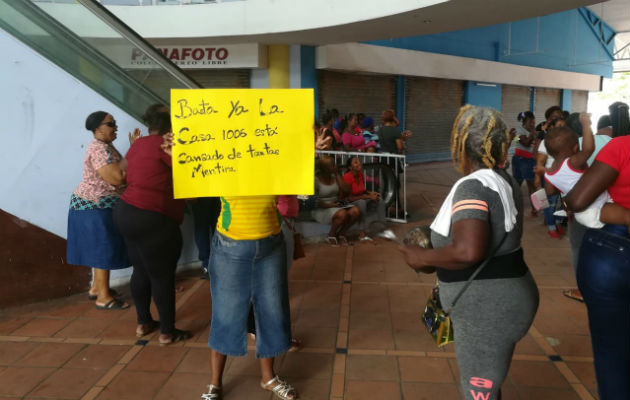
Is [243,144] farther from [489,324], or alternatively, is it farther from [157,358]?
[157,358]

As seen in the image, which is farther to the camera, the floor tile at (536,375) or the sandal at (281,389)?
the floor tile at (536,375)

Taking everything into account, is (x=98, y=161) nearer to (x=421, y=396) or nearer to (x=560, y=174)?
(x=421, y=396)

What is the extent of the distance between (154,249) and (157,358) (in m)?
0.77

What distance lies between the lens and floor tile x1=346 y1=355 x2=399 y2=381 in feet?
10.6

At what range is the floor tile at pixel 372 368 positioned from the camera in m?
3.23

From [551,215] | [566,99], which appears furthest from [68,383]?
[566,99]

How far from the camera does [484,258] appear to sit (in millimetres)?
1917

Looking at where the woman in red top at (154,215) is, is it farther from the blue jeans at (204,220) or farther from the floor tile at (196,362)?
the blue jeans at (204,220)

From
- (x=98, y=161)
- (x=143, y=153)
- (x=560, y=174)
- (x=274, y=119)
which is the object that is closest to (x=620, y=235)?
(x=560, y=174)

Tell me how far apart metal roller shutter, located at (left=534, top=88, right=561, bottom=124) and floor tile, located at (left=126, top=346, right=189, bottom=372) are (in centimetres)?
2035

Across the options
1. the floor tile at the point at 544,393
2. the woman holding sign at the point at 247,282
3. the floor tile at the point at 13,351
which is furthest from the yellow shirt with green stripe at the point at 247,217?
the floor tile at the point at 13,351

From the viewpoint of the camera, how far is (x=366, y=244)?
21.3ft

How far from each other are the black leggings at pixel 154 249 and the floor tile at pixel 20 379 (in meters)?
0.81

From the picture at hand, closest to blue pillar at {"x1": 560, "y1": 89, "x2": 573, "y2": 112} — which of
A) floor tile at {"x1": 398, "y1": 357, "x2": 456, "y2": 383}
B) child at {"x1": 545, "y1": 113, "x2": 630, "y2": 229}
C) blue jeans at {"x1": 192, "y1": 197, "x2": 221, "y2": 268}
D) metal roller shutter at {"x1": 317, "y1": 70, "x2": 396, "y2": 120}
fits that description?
metal roller shutter at {"x1": 317, "y1": 70, "x2": 396, "y2": 120}
